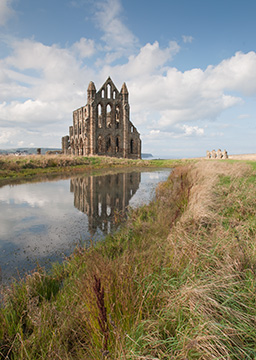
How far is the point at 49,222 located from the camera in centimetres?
697

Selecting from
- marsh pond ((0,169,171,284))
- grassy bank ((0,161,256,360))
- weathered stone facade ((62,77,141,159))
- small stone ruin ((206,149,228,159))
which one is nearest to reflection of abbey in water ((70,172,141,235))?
marsh pond ((0,169,171,284))

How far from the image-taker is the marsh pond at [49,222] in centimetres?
462

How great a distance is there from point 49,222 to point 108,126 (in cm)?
4076

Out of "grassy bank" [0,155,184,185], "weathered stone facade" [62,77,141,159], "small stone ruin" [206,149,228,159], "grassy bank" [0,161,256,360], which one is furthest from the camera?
"weathered stone facade" [62,77,141,159]

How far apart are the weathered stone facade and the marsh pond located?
32.2 m

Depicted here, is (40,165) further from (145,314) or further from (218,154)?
(218,154)

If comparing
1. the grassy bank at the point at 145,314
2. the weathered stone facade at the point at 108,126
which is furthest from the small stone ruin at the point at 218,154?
the grassy bank at the point at 145,314

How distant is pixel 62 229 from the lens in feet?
20.8

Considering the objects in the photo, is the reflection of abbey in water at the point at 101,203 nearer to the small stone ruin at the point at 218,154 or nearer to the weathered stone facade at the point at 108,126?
the small stone ruin at the point at 218,154

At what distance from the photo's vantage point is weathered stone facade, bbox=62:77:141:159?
139 ft

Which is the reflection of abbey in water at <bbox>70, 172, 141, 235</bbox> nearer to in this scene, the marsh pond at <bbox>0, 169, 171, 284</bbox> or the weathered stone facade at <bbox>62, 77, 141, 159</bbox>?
the marsh pond at <bbox>0, 169, 171, 284</bbox>

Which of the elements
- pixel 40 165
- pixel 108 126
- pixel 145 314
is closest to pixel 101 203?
pixel 145 314

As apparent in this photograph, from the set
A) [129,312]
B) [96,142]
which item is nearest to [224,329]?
[129,312]

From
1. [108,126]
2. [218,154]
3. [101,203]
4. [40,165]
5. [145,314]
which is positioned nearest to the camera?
[145,314]
